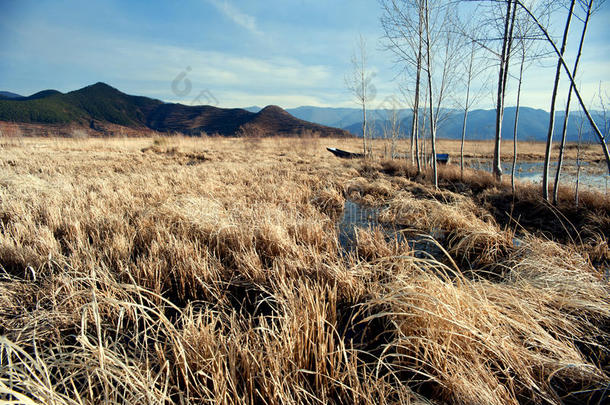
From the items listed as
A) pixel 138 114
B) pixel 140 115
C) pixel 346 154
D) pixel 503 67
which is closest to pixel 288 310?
pixel 503 67

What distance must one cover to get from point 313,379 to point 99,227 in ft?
11.3

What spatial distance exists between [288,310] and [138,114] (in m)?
128

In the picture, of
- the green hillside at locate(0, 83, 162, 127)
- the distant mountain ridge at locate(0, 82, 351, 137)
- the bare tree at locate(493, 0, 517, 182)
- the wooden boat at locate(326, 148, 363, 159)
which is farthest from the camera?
the distant mountain ridge at locate(0, 82, 351, 137)

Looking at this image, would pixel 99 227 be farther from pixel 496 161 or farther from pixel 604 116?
pixel 496 161

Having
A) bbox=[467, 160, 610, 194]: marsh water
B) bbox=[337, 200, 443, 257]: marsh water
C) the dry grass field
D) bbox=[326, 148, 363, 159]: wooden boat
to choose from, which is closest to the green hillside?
bbox=[326, 148, 363, 159]: wooden boat

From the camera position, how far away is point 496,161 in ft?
23.2

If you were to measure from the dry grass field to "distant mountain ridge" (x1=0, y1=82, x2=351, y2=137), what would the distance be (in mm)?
67364

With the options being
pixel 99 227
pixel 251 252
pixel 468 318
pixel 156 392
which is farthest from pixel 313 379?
pixel 99 227

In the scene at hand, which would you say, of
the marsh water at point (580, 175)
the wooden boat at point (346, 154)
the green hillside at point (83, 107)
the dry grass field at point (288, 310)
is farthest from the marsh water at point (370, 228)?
the green hillside at point (83, 107)

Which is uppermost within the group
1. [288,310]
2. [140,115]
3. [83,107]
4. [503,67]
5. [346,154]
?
[83,107]

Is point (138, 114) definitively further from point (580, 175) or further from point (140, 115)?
point (580, 175)

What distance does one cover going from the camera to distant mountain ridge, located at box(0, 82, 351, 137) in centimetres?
7012

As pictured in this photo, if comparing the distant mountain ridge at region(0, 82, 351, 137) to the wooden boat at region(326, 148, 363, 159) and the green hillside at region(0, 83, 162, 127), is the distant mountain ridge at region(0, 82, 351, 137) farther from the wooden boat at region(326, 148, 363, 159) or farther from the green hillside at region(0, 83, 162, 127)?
the wooden boat at region(326, 148, 363, 159)

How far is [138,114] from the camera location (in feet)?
335
